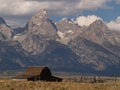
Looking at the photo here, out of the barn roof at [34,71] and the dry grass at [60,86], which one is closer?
the dry grass at [60,86]

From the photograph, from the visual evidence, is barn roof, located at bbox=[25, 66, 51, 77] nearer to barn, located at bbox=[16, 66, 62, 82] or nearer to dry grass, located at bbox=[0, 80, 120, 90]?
barn, located at bbox=[16, 66, 62, 82]

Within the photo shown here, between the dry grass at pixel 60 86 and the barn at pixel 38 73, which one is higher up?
the barn at pixel 38 73

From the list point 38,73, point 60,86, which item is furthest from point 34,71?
point 60,86

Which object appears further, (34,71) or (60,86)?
(34,71)

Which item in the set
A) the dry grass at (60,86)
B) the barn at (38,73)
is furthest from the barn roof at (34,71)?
the dry grass at (60,86)

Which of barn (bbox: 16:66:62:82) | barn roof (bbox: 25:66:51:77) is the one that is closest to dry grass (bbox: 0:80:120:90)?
barn (bbox: 16:66:62:82)

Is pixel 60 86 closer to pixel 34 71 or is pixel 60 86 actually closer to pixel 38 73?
pixel 38 73

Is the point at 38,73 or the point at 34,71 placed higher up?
the point at 34,71

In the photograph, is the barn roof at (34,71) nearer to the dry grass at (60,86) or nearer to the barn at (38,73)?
the barn at (38,73)

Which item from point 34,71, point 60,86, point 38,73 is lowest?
point 60,86

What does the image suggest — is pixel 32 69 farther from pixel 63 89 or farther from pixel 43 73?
pixel 63 89

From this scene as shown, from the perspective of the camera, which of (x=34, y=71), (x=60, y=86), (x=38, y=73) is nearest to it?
(x=60, y=86)

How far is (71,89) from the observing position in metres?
37.8

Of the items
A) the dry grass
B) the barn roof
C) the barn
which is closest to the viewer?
the dry grass
